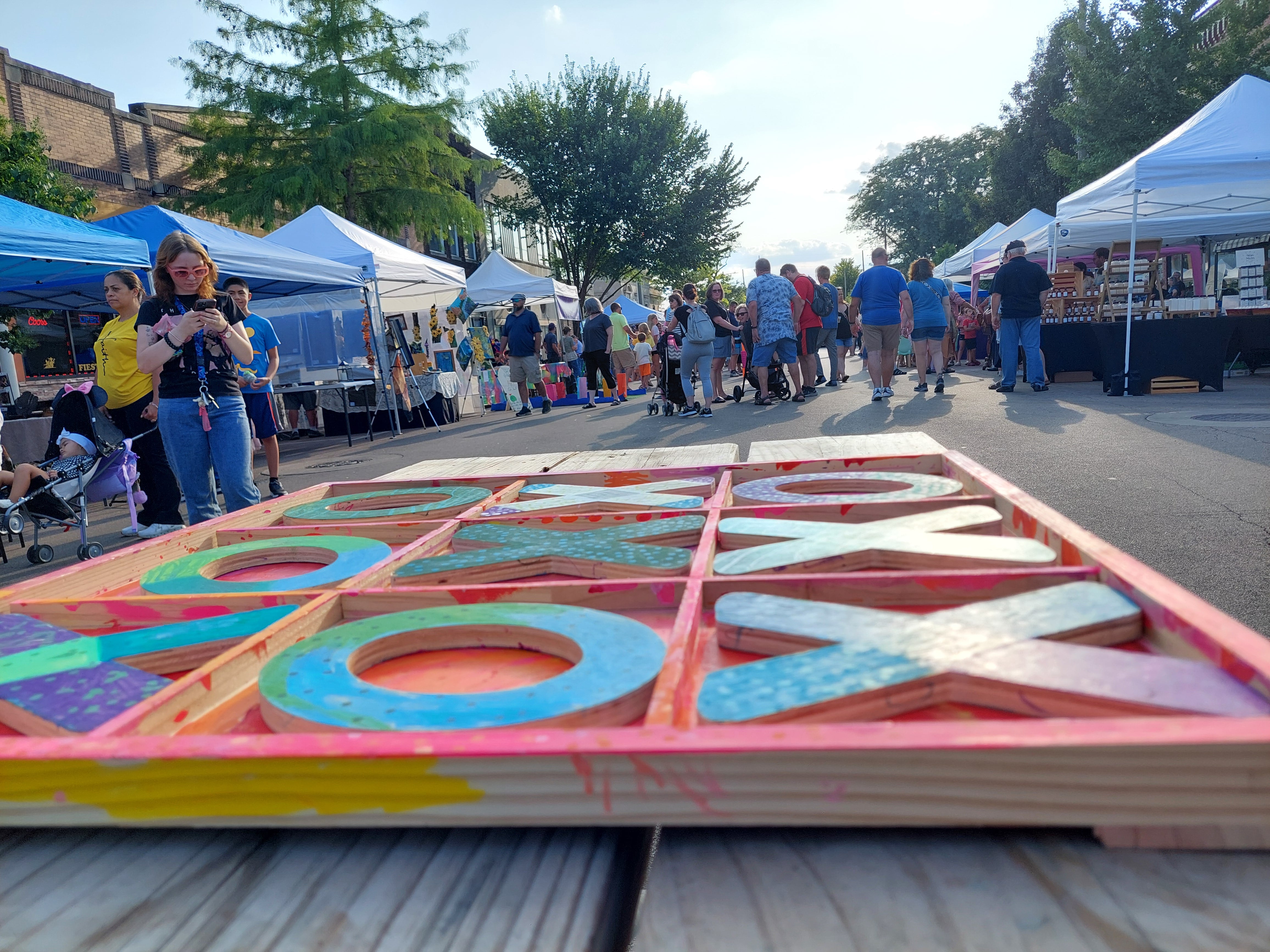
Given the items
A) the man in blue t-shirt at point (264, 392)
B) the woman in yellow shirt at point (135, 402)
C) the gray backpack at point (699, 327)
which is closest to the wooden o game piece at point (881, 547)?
the woman in yellow shirt at point (135, 402)

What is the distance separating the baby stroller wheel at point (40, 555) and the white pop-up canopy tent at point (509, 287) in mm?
13393

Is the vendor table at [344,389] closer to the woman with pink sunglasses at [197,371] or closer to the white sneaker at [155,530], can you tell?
the white sneaker at [155,530]

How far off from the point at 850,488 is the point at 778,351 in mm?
8721

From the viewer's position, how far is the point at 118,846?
1.05 metres

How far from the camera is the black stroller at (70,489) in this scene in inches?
221

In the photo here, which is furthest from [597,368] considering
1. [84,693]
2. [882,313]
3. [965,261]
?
[965,261]

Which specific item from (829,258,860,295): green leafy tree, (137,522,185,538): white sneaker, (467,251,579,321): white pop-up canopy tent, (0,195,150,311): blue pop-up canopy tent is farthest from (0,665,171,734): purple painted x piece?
(829,258,860,295): green leafy tree

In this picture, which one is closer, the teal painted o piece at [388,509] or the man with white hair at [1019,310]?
the teal painted o piece at [388,509]

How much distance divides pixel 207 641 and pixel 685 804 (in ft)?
3.89

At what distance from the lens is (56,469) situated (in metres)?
5.89

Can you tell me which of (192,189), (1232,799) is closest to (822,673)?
(1232,799)

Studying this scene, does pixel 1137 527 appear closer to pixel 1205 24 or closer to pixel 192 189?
pixel 192 189

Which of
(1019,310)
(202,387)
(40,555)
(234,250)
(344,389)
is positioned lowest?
(40,555)

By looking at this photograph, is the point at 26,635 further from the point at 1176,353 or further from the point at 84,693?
the point at 1176,353
